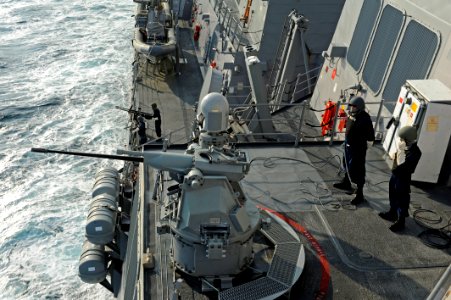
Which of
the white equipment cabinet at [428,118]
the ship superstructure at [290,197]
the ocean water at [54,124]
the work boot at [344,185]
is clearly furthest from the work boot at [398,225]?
the ocean water at [54,124]

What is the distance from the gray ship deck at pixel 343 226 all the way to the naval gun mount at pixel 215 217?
321mm

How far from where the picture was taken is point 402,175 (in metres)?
6.55

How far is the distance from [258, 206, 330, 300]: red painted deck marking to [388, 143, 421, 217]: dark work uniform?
50.4 inches

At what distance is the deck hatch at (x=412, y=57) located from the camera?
8664 mm

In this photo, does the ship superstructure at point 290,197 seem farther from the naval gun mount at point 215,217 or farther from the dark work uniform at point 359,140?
the dark work uniform at point 359,140

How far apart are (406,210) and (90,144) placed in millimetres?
11619

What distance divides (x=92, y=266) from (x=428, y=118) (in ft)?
18.4

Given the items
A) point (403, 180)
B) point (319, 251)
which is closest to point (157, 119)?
point (319, 251)

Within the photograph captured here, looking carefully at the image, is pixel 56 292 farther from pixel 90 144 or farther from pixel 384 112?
pixel 384 112

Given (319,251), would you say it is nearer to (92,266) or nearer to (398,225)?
(398,225)

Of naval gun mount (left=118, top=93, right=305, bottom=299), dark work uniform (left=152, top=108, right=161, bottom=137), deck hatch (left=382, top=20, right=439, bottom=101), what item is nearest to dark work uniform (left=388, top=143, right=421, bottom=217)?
naval gun mount (left=118, top=93, right=305, bottom=299)

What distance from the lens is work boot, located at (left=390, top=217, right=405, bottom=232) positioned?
22.7 ft

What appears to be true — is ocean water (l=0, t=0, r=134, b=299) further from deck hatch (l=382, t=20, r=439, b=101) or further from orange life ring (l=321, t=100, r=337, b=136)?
deck hatch (l=382, t=20, r=439, b=101)

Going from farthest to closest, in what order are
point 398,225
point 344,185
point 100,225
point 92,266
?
point 344,185, point 92,266, point 100,225, point 398,225
